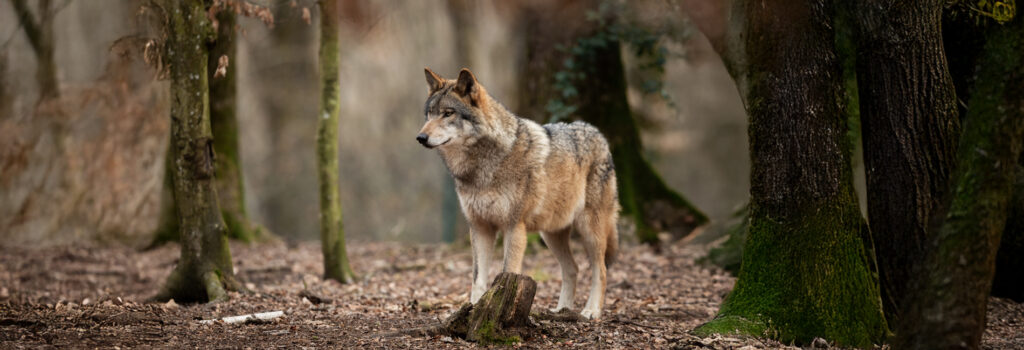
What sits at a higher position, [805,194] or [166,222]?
[805,194]

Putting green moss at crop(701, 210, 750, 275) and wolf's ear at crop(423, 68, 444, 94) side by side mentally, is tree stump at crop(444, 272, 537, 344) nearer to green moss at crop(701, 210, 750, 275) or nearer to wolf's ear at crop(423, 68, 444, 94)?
wolf's ear at crop(423, 68, 444, 94)

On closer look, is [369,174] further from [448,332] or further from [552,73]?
[448,332]

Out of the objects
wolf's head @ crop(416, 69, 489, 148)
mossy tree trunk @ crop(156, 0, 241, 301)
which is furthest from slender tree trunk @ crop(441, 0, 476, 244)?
wolf's head @ crop(416, 69, 489, 148)

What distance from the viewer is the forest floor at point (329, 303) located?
5129 millimetres

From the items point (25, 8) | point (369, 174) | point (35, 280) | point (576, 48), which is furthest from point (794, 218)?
point (369, 174)

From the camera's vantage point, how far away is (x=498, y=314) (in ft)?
16.7

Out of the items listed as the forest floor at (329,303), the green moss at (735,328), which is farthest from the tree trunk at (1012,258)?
the green moss at (735,328)

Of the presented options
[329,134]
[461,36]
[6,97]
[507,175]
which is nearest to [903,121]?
[507,175]

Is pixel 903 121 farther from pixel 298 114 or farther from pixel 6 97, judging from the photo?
pixel 298 114

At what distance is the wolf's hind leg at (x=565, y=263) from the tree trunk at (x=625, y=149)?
4.26 meters

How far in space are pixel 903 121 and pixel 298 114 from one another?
723 inches

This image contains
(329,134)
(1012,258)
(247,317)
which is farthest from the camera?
(329,134)

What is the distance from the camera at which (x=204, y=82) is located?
6715mm

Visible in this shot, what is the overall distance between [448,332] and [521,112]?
6.55 m
